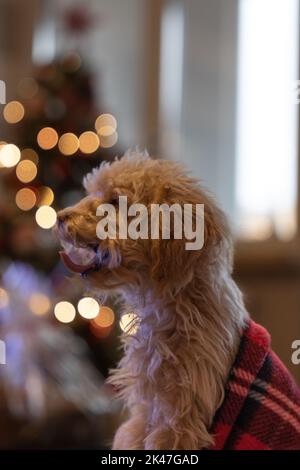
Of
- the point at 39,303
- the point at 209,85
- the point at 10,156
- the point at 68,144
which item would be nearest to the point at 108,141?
the point at 68,144

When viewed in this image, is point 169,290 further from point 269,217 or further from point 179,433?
point 269,217

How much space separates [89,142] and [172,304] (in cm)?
154

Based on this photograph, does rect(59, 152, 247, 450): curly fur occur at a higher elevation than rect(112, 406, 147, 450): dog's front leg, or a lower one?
higher

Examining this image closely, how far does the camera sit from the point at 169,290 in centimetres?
76

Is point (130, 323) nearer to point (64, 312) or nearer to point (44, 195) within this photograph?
point (64, 312)

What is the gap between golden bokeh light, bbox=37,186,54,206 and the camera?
2150mm

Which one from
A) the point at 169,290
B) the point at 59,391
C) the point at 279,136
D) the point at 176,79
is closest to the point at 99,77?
the point at 176,79

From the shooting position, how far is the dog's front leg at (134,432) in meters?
0.79

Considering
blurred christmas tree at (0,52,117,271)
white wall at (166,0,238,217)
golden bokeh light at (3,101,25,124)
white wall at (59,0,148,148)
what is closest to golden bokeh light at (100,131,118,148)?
blurred christmas tree at (0,52,117,271)

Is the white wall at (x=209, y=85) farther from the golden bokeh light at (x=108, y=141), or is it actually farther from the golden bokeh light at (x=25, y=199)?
the golden bokeh light at (x=25, y=199)

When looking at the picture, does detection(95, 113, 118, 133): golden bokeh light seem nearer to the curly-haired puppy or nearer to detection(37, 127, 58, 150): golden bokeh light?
detection(37, 127, 58, 150): golden bokeh light

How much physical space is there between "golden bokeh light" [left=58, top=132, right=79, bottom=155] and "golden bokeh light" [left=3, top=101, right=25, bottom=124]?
151 millimetres

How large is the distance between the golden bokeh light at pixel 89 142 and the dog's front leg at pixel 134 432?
146cm

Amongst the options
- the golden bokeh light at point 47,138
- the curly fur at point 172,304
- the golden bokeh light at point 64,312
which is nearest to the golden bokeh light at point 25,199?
the golden bokeh light at point 47,138
